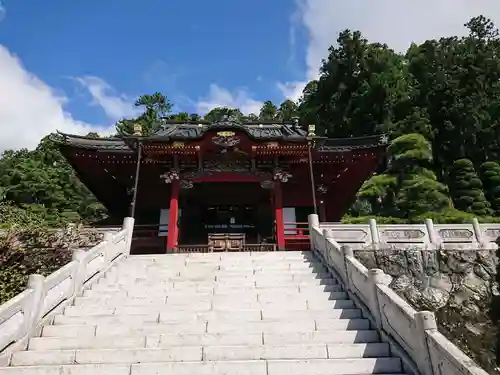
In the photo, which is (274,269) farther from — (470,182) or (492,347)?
(470,182)

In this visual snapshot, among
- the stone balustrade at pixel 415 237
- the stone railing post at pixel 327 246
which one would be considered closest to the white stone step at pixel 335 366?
the stone railing post at pixel 327 246

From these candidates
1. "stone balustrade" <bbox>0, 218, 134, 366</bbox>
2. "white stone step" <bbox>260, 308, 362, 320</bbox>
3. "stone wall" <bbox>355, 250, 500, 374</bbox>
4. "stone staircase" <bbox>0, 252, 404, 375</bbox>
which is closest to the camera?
"stone staircase" <bbox>0, 252, 404, 375</bbox>

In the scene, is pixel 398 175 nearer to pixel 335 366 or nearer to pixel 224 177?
pixel 224 177

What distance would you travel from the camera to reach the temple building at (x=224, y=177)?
43.8ft

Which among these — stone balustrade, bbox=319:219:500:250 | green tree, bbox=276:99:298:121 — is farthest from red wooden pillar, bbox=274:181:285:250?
green tree, bbox=276:99:298:121

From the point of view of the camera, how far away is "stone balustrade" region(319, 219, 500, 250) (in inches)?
→ 429

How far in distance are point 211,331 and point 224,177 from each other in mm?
8681

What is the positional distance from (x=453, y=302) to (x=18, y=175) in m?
30.0

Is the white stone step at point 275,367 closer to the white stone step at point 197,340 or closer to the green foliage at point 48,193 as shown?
the white stone step at point 197,340

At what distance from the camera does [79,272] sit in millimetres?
7617

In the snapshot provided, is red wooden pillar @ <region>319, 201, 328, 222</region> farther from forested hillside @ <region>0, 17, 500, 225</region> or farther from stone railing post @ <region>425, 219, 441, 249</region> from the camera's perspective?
stone railing post @ <region>425, 219, 441, 249</region>

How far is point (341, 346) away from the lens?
5.39 meters

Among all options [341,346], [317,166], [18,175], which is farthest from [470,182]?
[18,175]

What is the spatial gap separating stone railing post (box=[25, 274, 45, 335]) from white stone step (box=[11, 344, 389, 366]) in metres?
0.52
